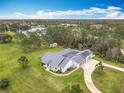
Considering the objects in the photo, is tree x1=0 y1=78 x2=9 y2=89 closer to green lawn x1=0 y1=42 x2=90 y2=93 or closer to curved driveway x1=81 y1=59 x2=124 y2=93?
green lawn x1=0 y1=42 x2=90 y2=93

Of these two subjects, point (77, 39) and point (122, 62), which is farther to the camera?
point (77, 39)

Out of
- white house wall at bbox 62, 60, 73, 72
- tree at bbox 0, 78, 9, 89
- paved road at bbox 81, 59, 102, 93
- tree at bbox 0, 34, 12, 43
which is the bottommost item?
tree at bbox 0, 78, 9, 89

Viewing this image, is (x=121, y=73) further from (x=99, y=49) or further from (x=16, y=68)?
(x=16, y=68)

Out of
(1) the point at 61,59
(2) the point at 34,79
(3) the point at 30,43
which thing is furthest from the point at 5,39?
(2) the point at 34,79

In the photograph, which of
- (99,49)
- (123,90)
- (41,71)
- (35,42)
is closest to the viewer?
(123,90)

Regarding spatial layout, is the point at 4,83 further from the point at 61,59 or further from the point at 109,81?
the point at 109,81

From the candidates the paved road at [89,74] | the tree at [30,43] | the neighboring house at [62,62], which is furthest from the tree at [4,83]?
the tree at [30,43]

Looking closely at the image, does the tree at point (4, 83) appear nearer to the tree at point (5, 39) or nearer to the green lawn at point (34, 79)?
the green lawn at point (34, 79)

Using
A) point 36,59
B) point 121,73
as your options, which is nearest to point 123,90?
point 121,73

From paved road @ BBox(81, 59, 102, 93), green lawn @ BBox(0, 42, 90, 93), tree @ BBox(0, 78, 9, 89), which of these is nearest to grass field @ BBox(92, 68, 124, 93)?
paved road @ BBox(81, 59, 102, 93)
